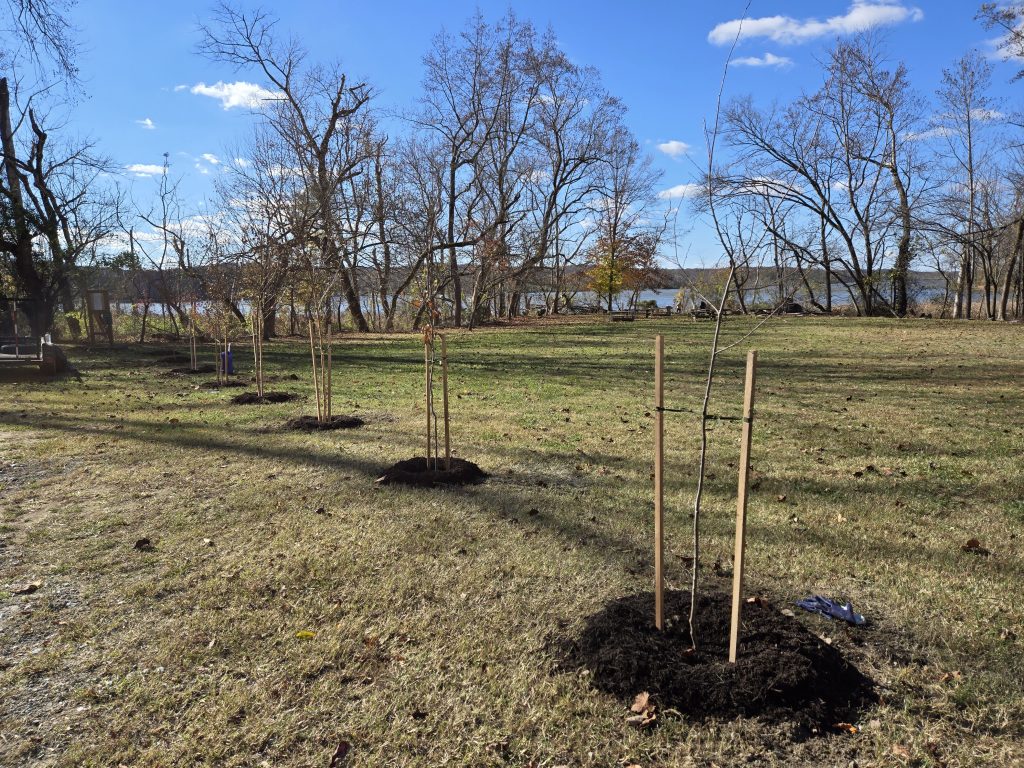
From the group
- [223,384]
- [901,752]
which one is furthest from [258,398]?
[901,752]

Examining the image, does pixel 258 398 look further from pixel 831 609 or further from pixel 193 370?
pixel 831 609

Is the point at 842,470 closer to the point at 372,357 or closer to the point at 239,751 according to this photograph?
the point at 239,751

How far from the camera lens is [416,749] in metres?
2.20

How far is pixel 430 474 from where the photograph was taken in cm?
512

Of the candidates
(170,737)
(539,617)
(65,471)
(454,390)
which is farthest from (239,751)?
(454,390)

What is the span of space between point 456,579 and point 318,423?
13.7 ft

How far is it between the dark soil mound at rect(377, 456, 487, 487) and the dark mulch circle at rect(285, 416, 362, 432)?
1.94 metres

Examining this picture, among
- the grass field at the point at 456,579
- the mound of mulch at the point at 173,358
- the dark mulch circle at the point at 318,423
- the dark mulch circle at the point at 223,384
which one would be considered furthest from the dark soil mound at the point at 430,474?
the mound of mulch at the point at 173,358

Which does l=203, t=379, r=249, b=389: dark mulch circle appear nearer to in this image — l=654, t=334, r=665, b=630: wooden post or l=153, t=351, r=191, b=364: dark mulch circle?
l=153, t=351, r=191, b=364: dark mulch circle

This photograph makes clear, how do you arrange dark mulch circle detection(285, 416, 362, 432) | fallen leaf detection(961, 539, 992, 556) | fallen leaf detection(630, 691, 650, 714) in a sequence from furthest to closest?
dark mulch circle detection(285, 416, 362, 432), fallen leaf detection(961, 539, 992, 556), fallen leaf detection(630, 691, 650, 714)

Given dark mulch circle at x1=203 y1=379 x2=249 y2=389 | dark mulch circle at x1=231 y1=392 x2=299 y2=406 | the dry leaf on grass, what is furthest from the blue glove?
dark mulch circle at x1=203 y1=379 x2=249 y2=389

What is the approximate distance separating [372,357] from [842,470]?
1229cm

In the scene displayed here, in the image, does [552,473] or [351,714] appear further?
[552,473]

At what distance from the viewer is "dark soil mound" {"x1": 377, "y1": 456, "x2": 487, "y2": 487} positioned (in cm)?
509
